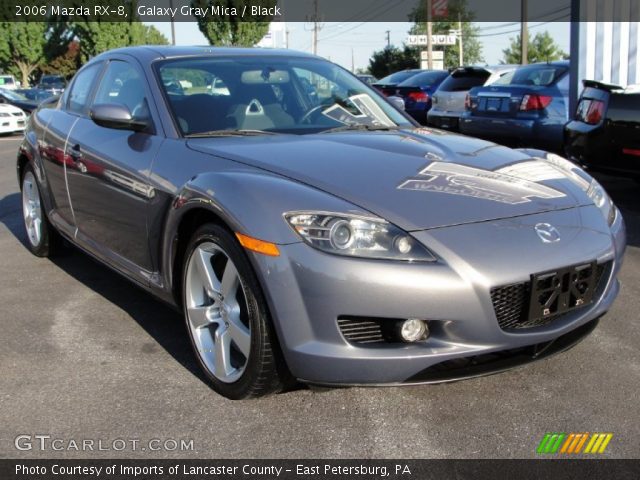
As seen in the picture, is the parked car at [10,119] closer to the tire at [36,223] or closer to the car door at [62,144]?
the tire at [36,223]

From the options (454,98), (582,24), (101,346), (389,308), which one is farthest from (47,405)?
(454,98)

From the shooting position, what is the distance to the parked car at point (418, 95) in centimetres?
1478

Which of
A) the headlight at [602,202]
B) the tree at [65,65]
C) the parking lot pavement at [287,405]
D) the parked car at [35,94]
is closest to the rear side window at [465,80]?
the parking lot pavement at [287,405]

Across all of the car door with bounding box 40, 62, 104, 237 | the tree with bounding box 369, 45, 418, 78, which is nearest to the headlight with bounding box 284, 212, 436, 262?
the car door with bounding box 40, 62, 104, 237

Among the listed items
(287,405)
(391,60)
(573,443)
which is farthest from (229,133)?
(391,60)

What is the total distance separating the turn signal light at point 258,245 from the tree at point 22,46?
4933cm

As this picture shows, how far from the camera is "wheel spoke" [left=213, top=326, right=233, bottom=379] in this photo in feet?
9.58

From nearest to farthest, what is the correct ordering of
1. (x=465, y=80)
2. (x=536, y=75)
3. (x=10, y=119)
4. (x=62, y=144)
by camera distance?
1. (x=62, y=144)
2. (x=536, y=75)
3. (x=465, y=80)
4. (x=10, y=119)

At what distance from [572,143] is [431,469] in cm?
471

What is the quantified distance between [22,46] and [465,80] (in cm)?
4356

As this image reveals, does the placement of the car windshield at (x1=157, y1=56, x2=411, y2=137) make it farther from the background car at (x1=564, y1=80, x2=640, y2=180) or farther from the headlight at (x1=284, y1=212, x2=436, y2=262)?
the background car at (x1=564, y1=80, x2=640, y2=180)

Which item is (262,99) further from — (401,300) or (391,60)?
(391,60)

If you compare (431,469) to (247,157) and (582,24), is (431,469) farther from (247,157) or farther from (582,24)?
(582,24)

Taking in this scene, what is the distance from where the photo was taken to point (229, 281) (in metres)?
2.85
